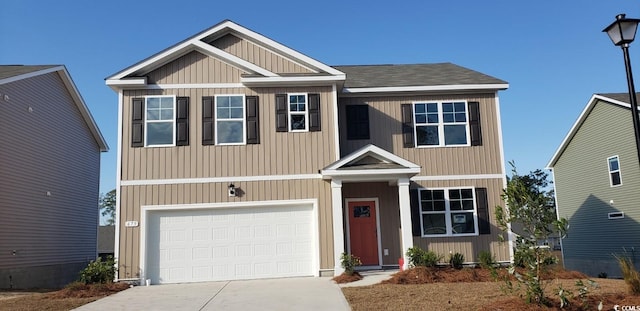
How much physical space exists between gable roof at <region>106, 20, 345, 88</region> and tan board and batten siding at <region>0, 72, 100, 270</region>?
4917 millimetres

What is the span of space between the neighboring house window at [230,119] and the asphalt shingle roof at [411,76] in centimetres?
329

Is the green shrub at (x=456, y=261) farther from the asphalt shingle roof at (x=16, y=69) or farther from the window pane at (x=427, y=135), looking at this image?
the asphalt shingle roof at (x=16, y=69)

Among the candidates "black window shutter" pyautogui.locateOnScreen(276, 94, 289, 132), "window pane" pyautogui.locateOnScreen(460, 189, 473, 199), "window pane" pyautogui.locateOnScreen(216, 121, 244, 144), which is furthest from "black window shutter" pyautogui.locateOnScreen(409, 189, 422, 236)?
"window pane" pyautogui.locateOnScreen(216, 121, 244, 144)

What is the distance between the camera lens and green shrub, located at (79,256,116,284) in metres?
11.9

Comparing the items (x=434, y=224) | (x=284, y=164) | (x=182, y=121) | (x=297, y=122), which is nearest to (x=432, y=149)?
(x=434, y=224)

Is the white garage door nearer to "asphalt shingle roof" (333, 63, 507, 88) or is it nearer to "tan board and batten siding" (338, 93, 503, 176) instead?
"tan board and batten siding" (338, 93, 503, 176)

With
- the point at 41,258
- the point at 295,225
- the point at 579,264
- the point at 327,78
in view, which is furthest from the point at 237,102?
the point at 579,264

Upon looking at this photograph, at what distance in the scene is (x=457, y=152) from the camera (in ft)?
46.8

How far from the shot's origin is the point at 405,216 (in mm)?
12680

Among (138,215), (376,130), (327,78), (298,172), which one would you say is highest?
(327,78)

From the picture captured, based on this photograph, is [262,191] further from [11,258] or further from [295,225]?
[11,258]

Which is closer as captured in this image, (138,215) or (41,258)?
(138,215)

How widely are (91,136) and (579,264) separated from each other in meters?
22.2

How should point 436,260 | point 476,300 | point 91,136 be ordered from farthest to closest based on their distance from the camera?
point 91,136
point 436,260
point 476,300
